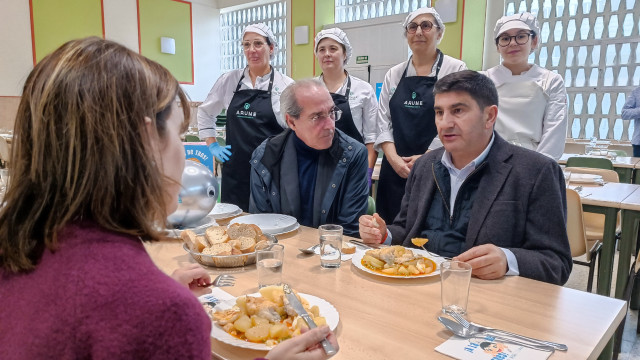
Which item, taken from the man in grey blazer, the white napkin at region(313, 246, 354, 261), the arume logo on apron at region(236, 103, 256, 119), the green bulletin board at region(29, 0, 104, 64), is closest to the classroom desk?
the arume logo on apron at region(236, 103, 256, 119)

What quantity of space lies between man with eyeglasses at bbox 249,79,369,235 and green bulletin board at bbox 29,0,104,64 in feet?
26.1

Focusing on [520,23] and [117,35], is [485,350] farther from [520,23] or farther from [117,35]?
[117,35]

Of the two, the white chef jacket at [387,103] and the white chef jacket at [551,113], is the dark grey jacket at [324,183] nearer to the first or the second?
the white chef jacket at [387,103]

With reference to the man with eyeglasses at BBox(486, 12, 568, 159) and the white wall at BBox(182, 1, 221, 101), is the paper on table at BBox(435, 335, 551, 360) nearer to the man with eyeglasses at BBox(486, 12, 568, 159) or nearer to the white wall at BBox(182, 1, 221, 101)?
the man with eyeglasses at BBox(486, 12, 568, 159)

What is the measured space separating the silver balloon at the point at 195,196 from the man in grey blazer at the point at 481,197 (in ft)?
2.18

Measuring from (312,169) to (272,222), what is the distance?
1.69 ft

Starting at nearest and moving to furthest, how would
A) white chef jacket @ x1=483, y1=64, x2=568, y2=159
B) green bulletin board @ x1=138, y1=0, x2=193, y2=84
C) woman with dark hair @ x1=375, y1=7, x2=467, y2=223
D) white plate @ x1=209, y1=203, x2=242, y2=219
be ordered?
1. white plate @ x1=209, y1=203, x2=242, y2=219
2. white chef jacket @ x1=483, y1=64, x2=568, y2=159
3. woman with dark hair @ x1=375, y1=7, x2=467, y2=223
4. green bulletin board @ x1=138, y1=0, x2=193, y2=84

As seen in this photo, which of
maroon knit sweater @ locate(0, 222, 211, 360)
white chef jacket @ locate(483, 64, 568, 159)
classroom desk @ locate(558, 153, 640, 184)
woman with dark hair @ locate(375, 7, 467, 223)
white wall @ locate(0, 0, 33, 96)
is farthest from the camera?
white wall @ locate(0, 0, 33, 96)

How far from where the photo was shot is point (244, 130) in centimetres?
352

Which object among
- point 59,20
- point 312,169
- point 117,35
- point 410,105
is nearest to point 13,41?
point 59,20

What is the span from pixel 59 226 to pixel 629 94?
24.7 feet

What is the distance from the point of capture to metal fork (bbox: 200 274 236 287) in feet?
4.53

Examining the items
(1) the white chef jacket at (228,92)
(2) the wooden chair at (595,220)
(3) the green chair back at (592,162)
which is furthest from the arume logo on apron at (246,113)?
(3) the green chair back at (592,162)

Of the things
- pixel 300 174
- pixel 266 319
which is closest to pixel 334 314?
pixel 266 319
